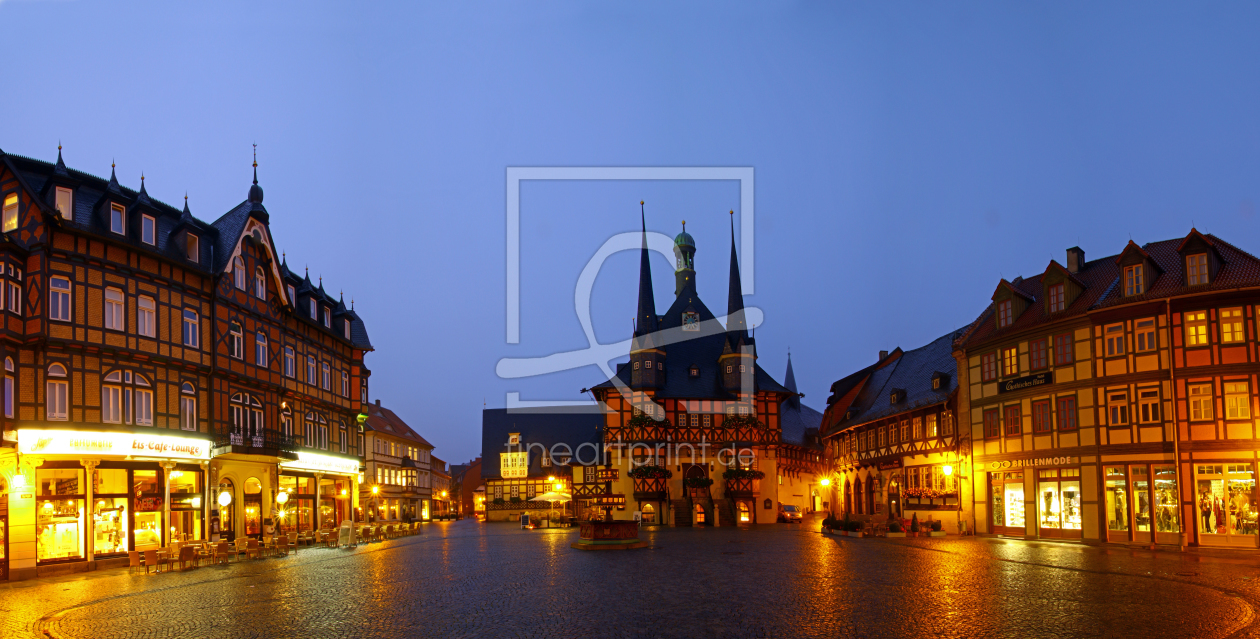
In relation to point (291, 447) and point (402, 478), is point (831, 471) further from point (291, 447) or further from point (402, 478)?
point (402, 478)

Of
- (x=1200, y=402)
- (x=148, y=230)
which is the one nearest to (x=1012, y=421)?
(x=1200, y=402)

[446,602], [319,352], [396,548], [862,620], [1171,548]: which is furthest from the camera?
[319,352]

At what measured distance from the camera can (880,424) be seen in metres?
50.8

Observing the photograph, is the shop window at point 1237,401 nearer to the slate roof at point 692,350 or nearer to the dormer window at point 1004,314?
the dormer window at point 1004,314

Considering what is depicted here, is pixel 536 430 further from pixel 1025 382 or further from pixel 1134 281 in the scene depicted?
pixel 1134 281

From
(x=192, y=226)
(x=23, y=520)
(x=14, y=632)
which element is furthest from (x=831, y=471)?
(x=14, y=632)

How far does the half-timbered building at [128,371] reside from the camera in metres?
27.1

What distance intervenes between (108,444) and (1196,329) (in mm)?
33752

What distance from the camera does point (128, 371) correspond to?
3025 cm

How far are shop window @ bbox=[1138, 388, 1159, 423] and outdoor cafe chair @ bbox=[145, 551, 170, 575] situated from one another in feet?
100

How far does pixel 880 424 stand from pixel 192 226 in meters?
33.6

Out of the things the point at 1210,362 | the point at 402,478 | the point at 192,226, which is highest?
the point at 192,226

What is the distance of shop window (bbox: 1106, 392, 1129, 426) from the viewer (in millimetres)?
33750

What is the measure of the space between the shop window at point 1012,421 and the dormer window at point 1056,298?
414 centimetres
